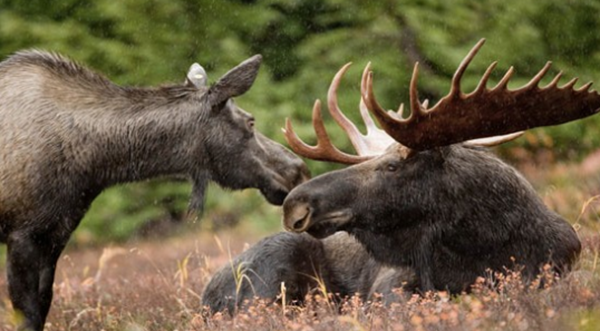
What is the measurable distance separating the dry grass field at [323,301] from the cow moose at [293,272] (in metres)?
0.14

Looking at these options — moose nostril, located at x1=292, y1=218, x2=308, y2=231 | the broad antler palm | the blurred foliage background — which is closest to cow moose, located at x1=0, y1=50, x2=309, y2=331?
moose nostril, located at x1=292, y1=218, x2=308, y2=231

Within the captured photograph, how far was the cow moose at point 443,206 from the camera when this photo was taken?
5746mm

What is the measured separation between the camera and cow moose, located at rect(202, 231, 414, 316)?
6.67 metres

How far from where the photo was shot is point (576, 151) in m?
12.5

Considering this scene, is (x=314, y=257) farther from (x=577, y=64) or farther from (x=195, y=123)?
(x=577, y=64)

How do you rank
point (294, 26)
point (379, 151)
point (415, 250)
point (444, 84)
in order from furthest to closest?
1. point (294, 26)
2. point (444, 84)
3. point (379, 151)
4. point (415, 250)

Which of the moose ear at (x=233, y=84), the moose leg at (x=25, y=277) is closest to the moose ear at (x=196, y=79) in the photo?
the moose ear at (x=233, y=84)

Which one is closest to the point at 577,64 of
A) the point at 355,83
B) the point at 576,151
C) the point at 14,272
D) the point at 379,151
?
the point at 576,151

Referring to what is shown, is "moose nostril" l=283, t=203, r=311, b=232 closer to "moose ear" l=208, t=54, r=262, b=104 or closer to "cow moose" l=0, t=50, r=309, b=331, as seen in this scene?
"cow moose" l=0, t=50, r=309, b=331

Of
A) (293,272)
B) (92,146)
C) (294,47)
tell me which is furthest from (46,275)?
(294,47)

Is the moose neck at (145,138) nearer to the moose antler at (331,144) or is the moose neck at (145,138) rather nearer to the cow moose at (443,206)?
the moose antler at (331,144)

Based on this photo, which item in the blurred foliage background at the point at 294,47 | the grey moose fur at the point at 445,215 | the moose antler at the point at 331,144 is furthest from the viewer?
the blurred foliage background at the point at 294,47

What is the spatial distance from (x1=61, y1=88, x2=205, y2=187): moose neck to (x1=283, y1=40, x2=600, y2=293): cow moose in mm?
1423

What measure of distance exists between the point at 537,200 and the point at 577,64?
6776mm
